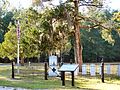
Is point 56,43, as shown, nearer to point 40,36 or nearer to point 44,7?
point 40,36

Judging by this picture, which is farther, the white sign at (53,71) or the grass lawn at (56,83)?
the white sign at (53,71)

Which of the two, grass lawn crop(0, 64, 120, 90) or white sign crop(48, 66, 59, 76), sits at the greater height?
white sign crop(48, 66, 59, 76)

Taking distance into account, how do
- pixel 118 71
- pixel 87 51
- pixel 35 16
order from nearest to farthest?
pixel 118 71, pixel 35 16, pixel 87 51

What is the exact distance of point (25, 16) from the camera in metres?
27.3

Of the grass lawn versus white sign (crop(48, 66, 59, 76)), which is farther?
white sign (crop(48, 66, 59, 76))

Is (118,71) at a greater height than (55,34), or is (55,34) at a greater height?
(55,34)

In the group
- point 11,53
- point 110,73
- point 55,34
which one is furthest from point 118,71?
point 11,53

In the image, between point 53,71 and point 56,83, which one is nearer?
point 56,83

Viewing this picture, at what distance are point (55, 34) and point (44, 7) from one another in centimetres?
231

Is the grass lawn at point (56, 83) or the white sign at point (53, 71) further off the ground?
the white sign at point (53, 71)

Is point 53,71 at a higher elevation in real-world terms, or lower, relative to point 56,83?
higher

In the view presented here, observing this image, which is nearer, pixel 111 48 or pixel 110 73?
pixel 110 73

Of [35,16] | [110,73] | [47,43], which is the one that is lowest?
[110,73]

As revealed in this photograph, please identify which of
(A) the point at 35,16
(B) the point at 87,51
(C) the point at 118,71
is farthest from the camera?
(B) the point at 87,51
